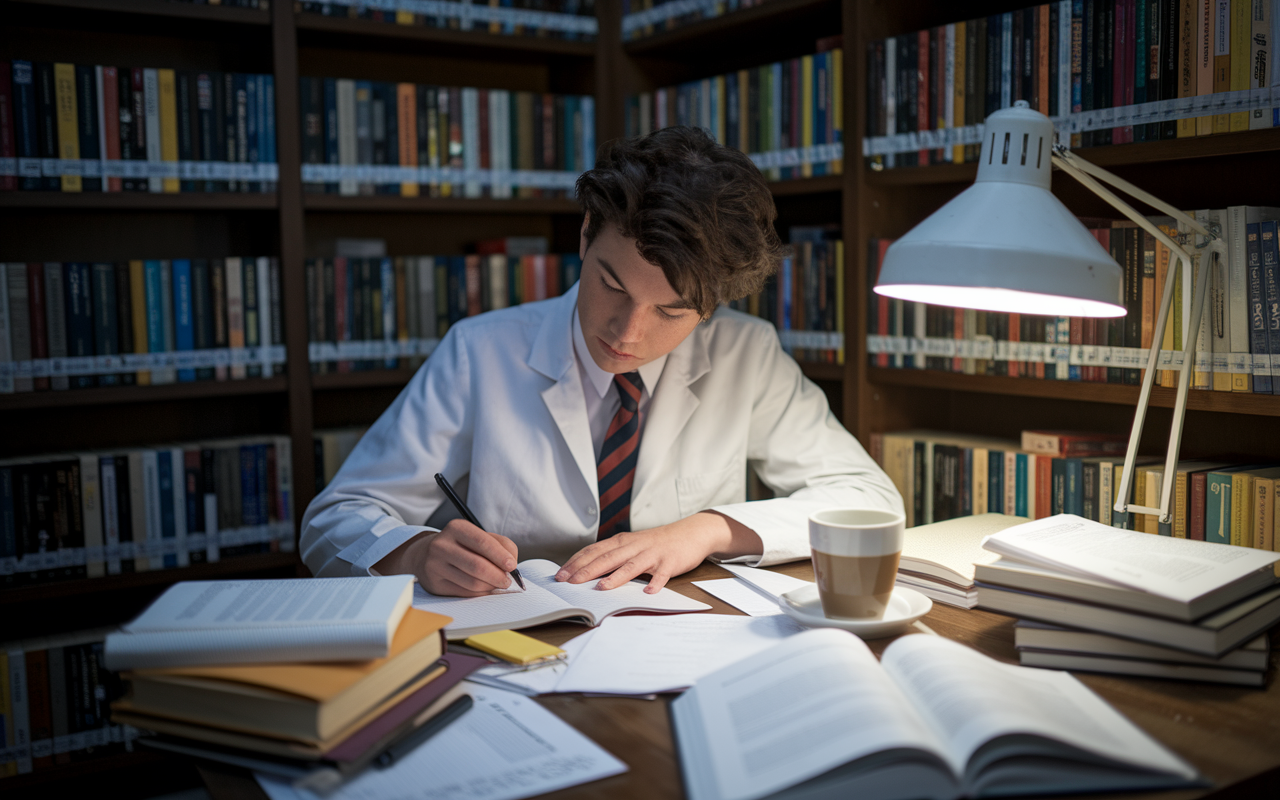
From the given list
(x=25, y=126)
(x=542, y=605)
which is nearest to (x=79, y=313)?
(x=25, y=126)

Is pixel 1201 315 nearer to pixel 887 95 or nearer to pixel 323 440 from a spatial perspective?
pixel 887 95

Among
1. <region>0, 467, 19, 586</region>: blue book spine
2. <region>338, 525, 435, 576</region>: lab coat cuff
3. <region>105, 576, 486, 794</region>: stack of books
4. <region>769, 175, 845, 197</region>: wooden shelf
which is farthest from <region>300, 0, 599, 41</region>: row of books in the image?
<region>105, 576, 486, 794</region>: stack of books

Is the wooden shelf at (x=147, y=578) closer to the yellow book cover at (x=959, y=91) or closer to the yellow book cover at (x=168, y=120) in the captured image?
the yellow book cover at (x=168, y=120)

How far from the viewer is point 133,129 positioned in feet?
6.68

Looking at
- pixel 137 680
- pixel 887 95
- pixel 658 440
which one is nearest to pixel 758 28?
pixel 887 95

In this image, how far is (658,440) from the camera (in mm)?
1623

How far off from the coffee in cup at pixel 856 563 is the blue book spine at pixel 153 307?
164cm

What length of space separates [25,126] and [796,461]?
1654 mm

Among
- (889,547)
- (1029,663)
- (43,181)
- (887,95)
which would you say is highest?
(887,95)

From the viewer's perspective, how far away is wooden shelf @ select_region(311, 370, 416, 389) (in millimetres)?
2264

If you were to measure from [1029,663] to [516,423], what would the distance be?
34.2 inches

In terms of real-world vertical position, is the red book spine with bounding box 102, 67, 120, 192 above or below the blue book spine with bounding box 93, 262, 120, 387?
above

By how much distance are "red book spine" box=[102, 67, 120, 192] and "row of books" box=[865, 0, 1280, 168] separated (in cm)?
154

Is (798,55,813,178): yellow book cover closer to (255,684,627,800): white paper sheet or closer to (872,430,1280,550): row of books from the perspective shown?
(872,430,1280,550): row of books
